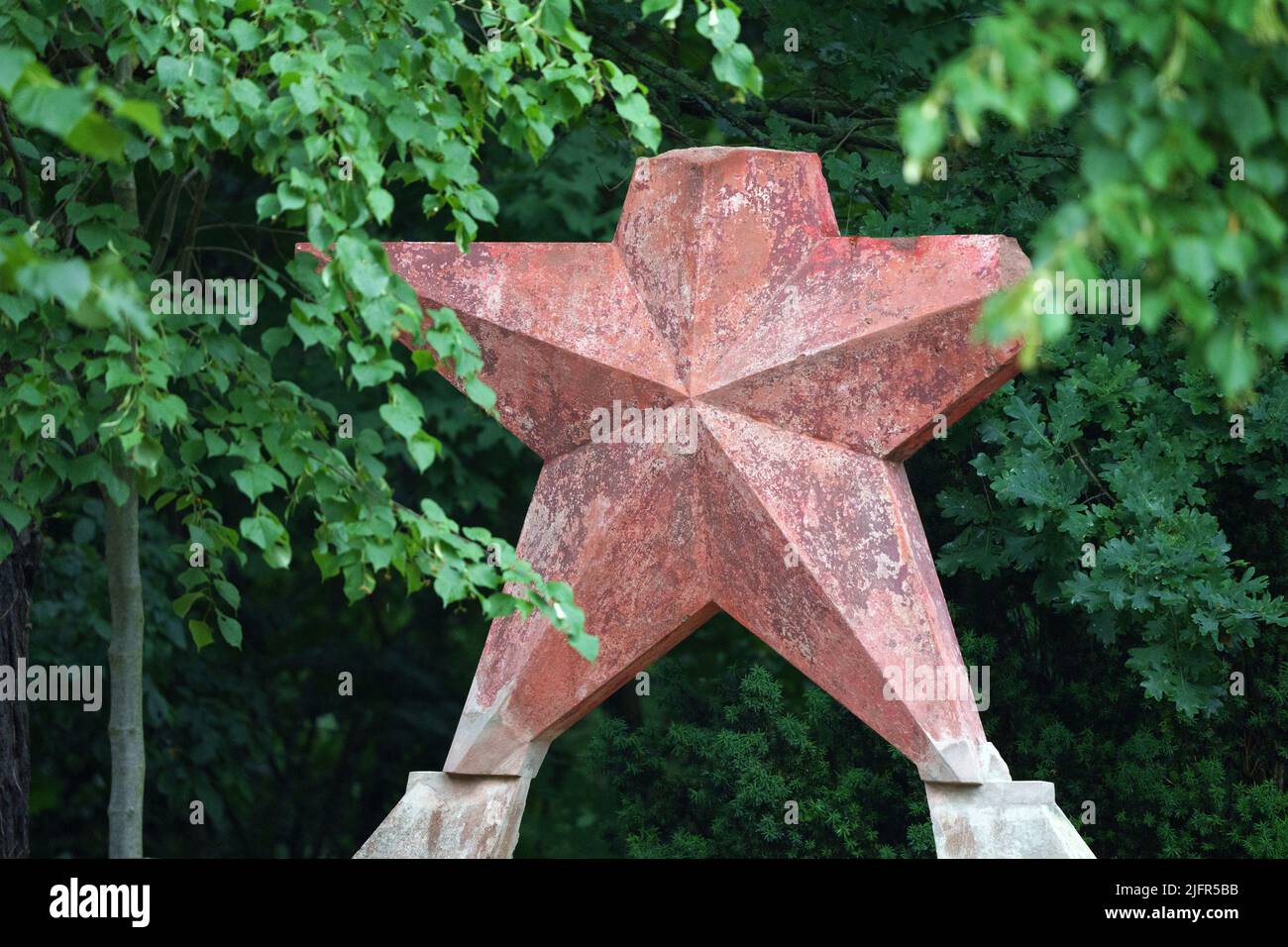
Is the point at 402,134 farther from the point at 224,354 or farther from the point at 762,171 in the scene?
the point at 762,171

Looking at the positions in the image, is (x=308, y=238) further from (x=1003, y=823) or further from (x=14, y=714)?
(x=14, y=714)

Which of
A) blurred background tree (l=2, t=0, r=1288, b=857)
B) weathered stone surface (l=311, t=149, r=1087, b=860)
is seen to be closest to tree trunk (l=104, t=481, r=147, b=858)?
weathered stone surface (l=311, t=149, r=1087, b=860)

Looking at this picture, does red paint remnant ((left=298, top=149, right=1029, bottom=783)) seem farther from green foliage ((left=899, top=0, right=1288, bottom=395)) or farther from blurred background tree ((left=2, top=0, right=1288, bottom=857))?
green foliage ((left=899, top=0, right=1288, bottom=395))

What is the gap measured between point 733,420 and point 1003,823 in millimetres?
1970

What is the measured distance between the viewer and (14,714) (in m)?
8.65

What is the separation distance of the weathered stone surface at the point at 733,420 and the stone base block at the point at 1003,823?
0.40 ft

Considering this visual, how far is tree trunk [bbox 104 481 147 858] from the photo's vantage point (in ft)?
22.6

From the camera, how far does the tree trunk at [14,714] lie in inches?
336

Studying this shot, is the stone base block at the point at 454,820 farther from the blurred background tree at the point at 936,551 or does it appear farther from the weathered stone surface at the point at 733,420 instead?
the blurred background tree at the point at 936,551

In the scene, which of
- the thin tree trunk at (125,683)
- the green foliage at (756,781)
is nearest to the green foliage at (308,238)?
the thin tree trunk at (125,683)

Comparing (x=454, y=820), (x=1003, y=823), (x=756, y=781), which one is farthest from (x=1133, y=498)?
(x=454, y=820)

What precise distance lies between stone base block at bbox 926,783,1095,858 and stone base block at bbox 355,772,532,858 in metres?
1.82

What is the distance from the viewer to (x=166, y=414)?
593cm

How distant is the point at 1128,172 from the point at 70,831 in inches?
455
